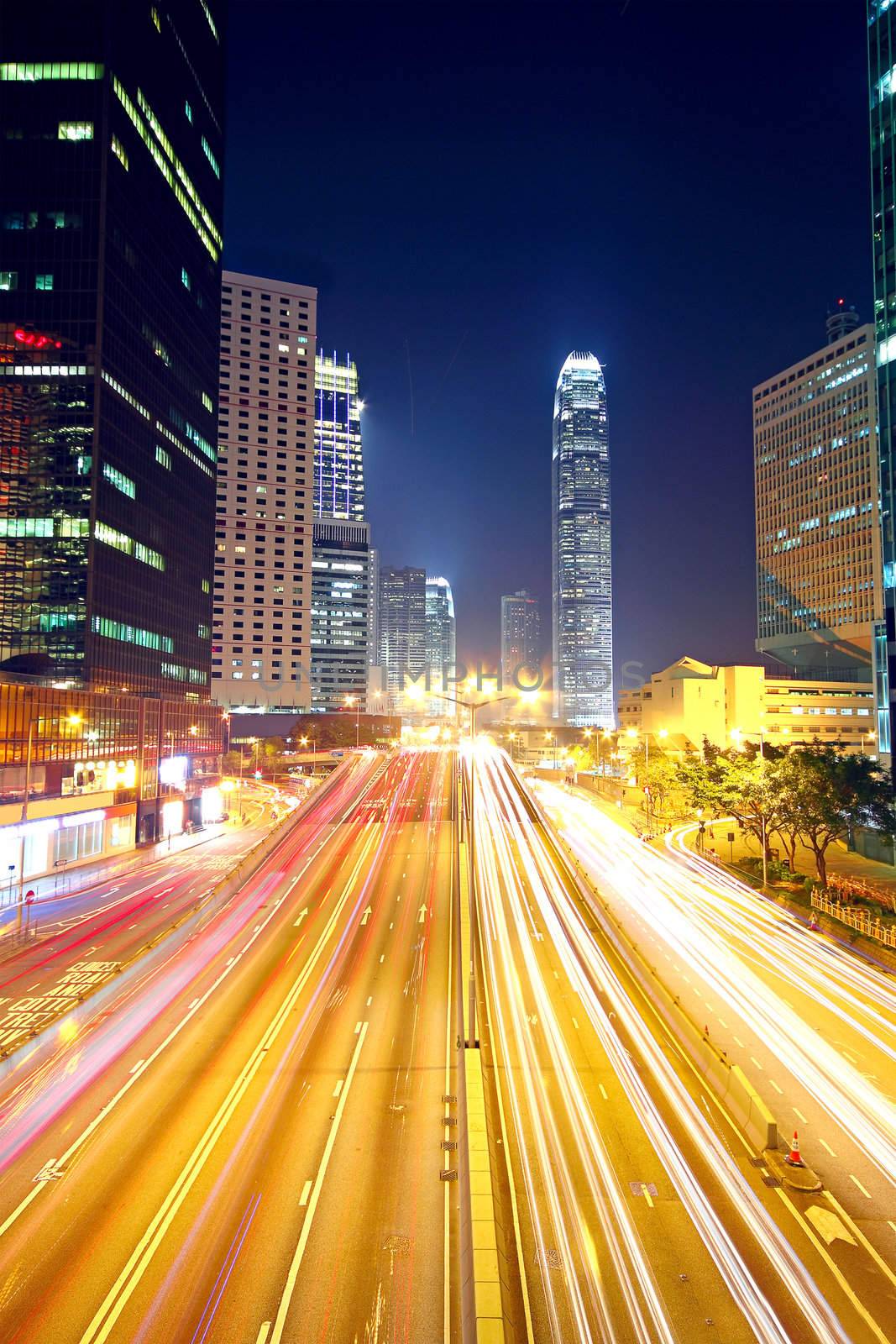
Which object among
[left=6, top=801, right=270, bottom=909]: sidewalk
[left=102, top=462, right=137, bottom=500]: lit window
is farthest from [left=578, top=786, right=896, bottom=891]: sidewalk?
[left=102, top=462, right=137, bottom=500]: lit window

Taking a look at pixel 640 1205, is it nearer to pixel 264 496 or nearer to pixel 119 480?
pixel 119 480

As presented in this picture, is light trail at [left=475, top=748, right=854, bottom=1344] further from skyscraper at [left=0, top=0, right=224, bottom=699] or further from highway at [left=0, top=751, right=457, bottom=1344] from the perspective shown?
skyscraper at [left=0, top=0, right=224, bottom=699]

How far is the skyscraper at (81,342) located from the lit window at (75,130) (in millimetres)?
138

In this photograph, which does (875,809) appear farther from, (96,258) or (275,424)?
(275,424)

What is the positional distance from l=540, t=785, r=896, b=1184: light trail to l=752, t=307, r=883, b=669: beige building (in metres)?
119

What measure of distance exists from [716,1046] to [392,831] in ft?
120

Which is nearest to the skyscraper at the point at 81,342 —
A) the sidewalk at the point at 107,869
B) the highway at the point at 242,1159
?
the sidewalk at the point at 107,869

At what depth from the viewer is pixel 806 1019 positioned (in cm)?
2636

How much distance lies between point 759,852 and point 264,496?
133m

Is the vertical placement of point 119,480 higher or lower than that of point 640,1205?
higher

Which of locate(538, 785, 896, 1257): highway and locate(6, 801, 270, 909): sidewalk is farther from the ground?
locate(538, 785, 896, 1257): highway

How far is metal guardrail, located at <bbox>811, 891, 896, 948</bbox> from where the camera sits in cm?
3438

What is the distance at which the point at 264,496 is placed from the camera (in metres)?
163

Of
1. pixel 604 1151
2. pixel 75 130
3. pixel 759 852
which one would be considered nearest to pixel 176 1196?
pixel 604 1151
